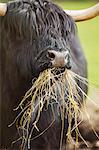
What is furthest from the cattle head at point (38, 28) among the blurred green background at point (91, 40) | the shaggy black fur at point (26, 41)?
the blurred green background at point (91, 40)

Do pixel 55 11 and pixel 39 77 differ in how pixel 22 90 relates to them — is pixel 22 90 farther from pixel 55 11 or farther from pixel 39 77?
pixel 55 11

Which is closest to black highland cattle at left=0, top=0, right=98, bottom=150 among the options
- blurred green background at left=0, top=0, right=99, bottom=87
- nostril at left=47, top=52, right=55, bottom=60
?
nostril at left=47, top=52, right=55, bottom=60

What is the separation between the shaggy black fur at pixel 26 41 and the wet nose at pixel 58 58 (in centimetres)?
5

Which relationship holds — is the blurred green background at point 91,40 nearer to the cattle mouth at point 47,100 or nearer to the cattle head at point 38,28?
the cattle mouth at point 47,100

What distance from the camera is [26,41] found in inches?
155

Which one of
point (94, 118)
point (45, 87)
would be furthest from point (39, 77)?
point (94, 118)

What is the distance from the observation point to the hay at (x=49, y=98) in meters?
3.87

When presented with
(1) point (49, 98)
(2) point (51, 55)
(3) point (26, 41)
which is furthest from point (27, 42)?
(1) point (49, 98)

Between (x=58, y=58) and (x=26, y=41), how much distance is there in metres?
0.42

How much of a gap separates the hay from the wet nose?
0.11 metres

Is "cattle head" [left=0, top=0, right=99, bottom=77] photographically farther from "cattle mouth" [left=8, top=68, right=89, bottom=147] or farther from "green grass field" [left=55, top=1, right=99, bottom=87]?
"green grass field" [left=55, top=1, right=99, bottom=87]

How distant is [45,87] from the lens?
12.9 ft

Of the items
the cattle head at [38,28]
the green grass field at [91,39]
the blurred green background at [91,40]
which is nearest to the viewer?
the cattle head at [38,28]

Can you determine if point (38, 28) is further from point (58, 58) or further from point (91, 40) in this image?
point (91, 40)
